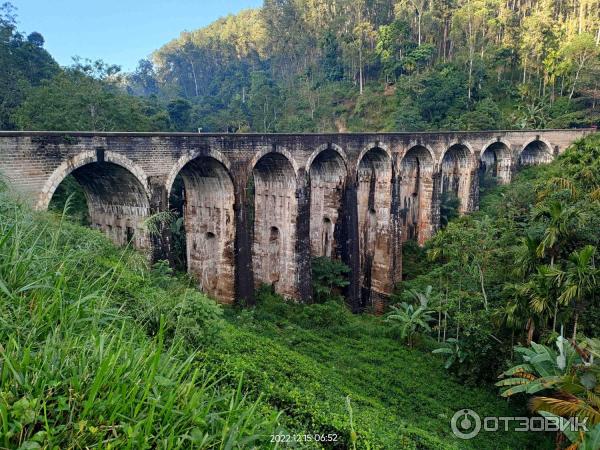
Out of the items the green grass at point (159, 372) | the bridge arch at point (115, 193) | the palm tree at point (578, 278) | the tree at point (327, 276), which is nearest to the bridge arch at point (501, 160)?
the tree at point (327, 276)

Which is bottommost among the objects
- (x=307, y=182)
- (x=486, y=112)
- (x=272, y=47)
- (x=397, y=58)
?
(x=307, y=182)

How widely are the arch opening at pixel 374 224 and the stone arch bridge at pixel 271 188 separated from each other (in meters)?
0.05

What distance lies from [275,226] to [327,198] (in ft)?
10.6

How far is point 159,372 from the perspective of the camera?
312 cm

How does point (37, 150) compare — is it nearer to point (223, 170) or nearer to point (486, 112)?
point (223, 170)

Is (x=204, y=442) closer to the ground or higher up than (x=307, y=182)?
closer to the ground

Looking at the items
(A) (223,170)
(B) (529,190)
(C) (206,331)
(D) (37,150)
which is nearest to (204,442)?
(C) (206,331)

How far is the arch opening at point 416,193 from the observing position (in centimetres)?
2280

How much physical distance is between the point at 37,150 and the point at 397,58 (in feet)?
134

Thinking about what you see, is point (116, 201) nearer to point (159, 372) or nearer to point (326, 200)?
point (326, 200)

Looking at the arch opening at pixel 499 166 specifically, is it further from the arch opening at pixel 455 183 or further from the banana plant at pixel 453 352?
the banana plant at pixel 453 352

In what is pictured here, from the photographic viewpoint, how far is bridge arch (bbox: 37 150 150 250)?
1119cm

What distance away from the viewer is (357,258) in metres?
19.7

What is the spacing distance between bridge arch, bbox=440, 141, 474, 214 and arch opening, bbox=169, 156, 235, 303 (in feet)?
47.4
